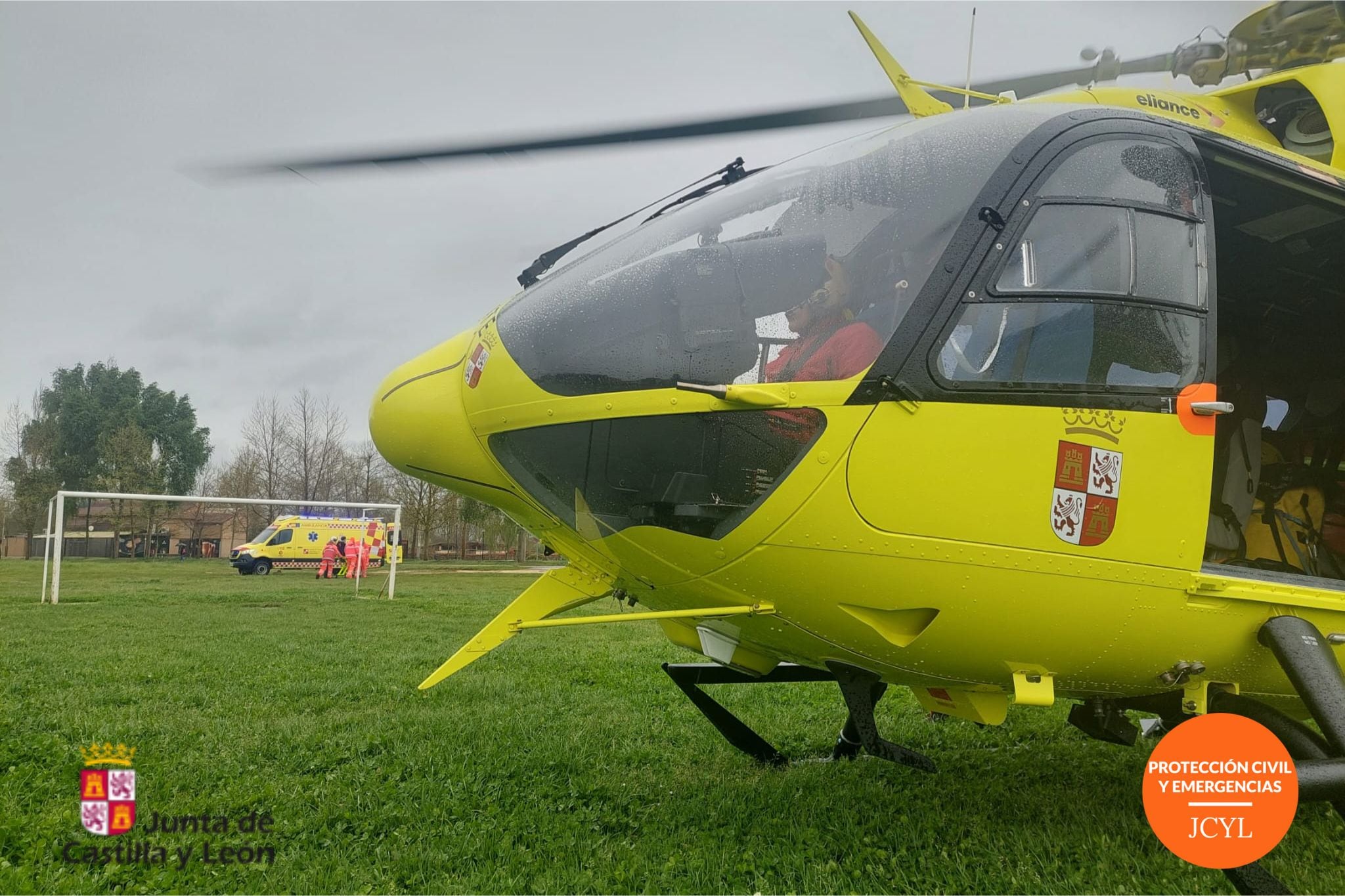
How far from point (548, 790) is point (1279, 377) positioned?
169 inches

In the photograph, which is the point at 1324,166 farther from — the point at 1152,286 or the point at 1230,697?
the point at 1230,697

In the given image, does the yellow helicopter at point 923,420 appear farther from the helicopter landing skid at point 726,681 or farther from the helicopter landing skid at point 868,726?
the helicopter landing skid at point 726,681

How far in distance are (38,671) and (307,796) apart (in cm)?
507

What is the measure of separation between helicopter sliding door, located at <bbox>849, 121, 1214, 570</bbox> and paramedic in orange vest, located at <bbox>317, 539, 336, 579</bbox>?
28.1 m

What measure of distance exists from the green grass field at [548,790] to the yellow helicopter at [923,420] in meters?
0.80

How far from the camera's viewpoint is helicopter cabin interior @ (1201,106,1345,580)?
3.69 meters

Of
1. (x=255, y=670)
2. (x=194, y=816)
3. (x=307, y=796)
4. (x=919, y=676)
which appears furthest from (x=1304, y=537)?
(x=255, y=670)

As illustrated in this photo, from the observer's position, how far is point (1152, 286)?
2.96 meters

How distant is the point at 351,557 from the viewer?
29.5 meters

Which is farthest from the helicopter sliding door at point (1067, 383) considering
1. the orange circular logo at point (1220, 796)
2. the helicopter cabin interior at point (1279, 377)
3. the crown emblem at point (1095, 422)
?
the helicopter cabin interior at point (1279, 377)

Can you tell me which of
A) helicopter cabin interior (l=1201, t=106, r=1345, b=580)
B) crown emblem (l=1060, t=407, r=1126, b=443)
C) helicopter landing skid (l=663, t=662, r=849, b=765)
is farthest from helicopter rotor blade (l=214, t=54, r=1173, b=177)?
helicopter landing skid (l=663, t=662, r=849, b=765)

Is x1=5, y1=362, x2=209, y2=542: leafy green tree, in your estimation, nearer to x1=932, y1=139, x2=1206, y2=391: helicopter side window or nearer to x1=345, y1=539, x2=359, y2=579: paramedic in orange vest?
x1=345, y1=539, x2=359, y2=579: paramedic in orange vest

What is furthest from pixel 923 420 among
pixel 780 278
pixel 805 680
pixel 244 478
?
pixel 244 478

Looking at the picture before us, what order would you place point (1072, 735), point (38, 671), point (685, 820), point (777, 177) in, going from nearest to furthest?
point (777, 177) < point (685, 820) < point (1072, 735) < point (38, 671)
